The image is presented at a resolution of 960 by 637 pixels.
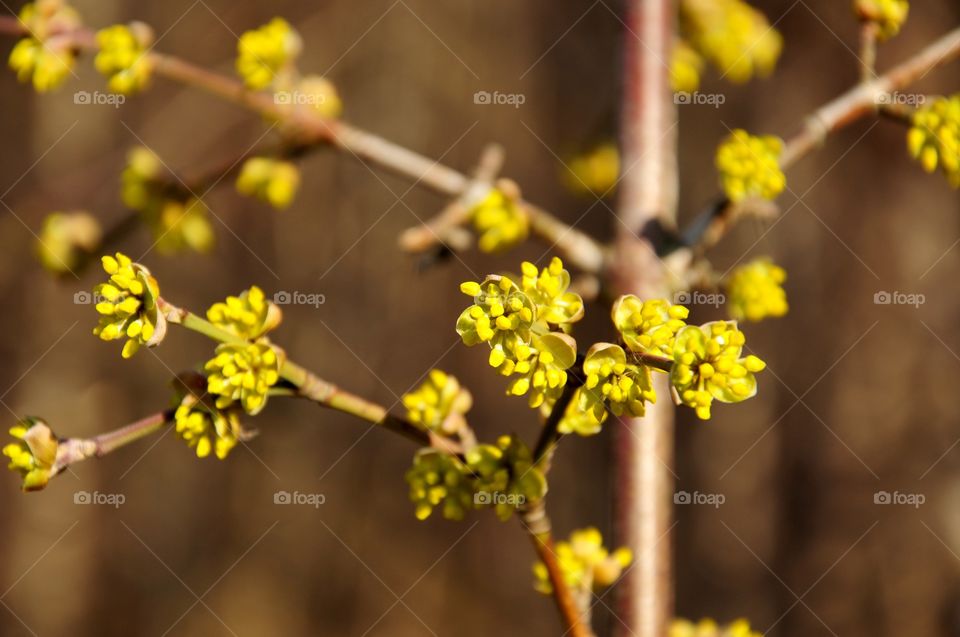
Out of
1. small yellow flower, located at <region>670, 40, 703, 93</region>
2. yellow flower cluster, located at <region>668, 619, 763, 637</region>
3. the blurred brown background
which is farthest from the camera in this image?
the blurred brown background

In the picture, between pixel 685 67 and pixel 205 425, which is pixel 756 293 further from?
pixel 205 425

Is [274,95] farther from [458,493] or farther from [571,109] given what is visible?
[571,109]

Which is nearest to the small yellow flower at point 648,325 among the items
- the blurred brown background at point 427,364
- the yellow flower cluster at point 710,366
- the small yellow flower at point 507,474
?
the yellow flower cluster at point 710,366

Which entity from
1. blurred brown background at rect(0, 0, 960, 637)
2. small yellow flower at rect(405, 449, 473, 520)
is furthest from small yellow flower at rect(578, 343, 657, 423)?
blurred brown background at rect(0, 0, 960, 637)

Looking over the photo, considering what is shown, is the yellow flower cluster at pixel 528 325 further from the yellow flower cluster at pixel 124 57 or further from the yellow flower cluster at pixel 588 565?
the yellow flower cluster at pixel 124 57

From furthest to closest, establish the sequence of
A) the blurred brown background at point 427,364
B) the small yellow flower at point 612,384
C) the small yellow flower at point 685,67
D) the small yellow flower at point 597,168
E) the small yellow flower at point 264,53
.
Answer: the blurred brown background at point 427,364 → the small yellow flower at point 597,168 → the small yellow flower at point 685,67 → the small yellow flower at point 264,53 → the small yellow flower at point 612,384

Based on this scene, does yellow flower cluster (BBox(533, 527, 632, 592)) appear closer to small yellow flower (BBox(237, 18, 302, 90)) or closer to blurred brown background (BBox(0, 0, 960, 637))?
small yellow flower (BBox(237, 18, 302, 90))
